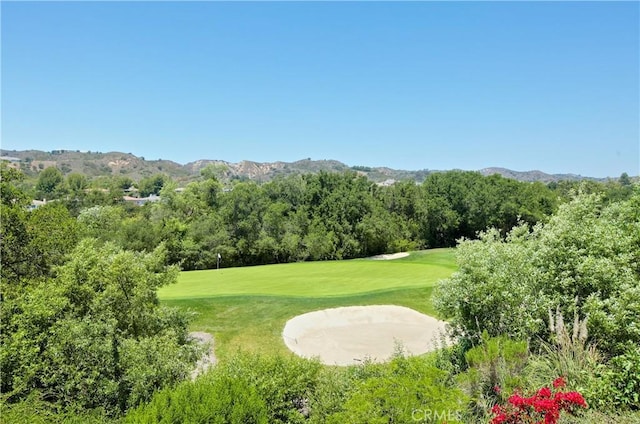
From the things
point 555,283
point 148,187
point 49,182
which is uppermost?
point 49,182

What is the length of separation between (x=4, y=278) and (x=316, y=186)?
36.2 metres

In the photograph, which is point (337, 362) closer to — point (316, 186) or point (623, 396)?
point (623, 396)

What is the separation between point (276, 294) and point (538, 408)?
12813 millimetres

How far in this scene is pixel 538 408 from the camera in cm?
490

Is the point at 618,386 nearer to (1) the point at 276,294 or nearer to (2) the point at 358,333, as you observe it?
(2) the point at 358,333

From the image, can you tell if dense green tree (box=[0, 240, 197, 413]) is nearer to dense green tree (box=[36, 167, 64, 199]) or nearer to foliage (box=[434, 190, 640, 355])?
foliage (box=[434, 190, 640, 355])

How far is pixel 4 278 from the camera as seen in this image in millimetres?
10055

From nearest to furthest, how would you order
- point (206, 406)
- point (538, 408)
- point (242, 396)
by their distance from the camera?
point (538, 408) < point (206, 406) < point (242, 396)

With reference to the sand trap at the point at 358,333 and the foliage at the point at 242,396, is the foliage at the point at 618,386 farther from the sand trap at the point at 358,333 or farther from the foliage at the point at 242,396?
the sand trap at the point at 358,333

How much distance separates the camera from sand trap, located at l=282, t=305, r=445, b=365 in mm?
11992

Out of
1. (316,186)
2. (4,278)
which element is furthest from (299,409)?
(316,186)

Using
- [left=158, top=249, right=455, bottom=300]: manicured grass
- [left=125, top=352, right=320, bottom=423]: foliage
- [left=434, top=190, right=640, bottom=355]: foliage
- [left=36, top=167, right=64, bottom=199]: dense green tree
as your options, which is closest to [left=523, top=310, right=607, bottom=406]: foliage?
[left=434, top=190, right=640, bottom=355]: foliage

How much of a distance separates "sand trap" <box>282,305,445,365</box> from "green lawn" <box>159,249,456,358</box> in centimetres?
45

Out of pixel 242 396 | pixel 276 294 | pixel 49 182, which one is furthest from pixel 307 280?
pixel 49 182
